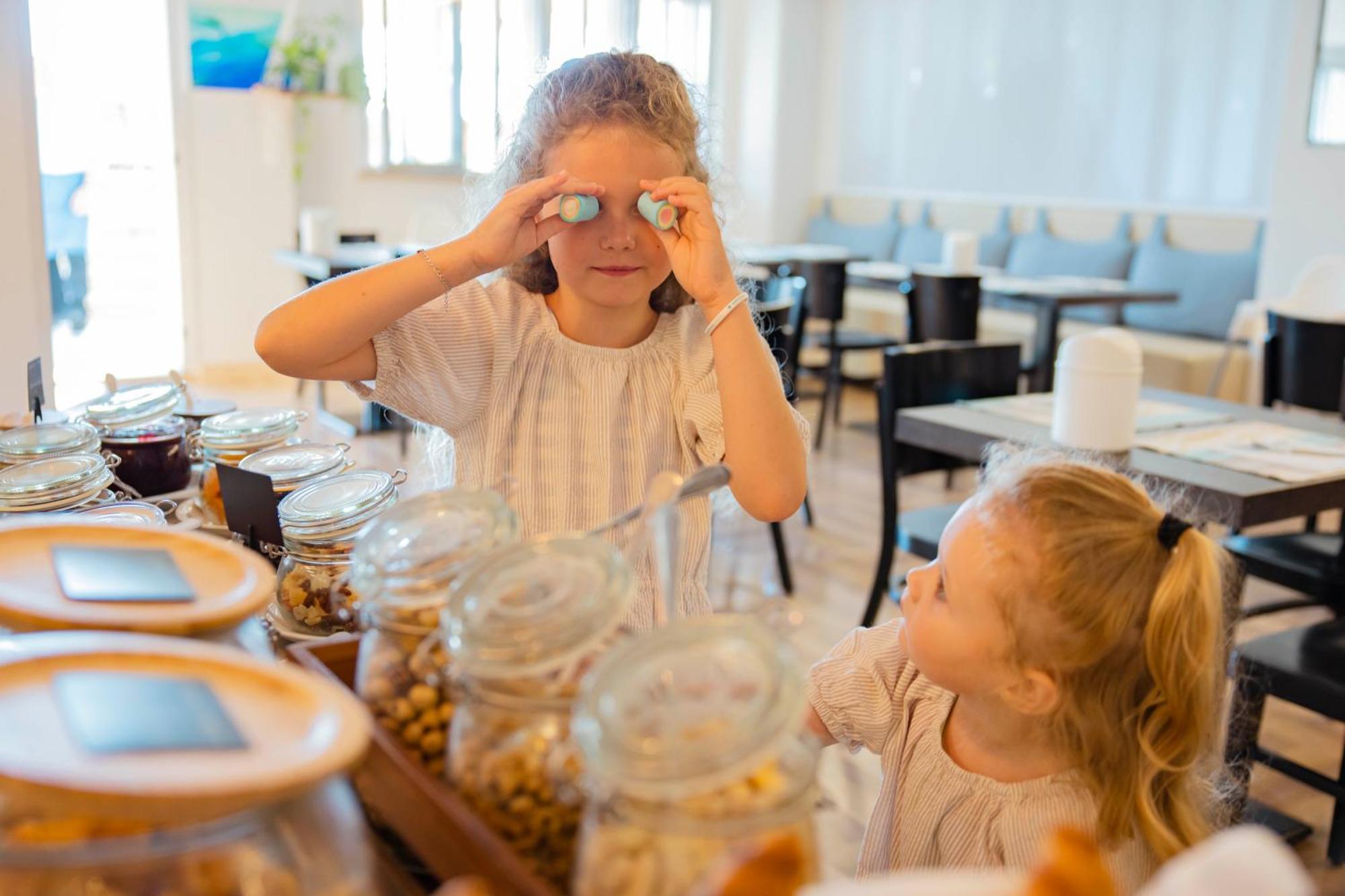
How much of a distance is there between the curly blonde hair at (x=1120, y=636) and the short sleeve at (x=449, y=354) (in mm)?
609

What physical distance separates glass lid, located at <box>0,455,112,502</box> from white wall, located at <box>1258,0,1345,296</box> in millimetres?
5863

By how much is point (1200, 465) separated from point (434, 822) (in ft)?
6.49

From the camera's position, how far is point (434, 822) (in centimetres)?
64

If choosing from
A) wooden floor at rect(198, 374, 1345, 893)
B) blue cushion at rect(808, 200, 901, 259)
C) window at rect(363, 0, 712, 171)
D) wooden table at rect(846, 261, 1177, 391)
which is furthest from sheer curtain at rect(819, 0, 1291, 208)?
wooden floor at rect(198, 374, 1345, 893)

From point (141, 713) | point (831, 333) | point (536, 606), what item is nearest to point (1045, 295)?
point (831, 333)

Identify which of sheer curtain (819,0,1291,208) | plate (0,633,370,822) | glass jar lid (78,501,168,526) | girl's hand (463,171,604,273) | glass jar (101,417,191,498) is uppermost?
sheer curtain (819,0,1291,208)

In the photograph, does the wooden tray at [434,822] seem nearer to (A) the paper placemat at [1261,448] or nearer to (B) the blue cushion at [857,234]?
(A) the paper placemat at [1261,448]

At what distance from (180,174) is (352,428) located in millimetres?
2334

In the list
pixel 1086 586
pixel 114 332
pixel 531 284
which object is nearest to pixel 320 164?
pixel 114 332

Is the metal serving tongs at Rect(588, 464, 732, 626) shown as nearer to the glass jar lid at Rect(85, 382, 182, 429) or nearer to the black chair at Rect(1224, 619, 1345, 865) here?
the glass jar lid at Rect(85, 382, 182, 429)

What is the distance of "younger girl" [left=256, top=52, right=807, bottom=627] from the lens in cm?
122

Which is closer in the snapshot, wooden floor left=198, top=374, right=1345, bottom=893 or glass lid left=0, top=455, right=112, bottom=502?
glass lid left=0, top=455, right=112, bottom=502

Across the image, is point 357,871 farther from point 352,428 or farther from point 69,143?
point 69,143

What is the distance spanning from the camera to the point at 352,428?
18.6 ft
